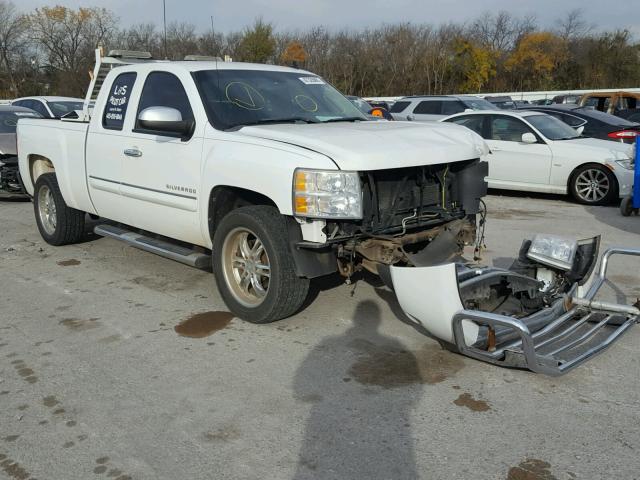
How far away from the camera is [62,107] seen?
614 inches

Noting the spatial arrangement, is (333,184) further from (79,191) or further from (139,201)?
(79,191)

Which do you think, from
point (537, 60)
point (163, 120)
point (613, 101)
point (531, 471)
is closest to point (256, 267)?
point (163, 120)

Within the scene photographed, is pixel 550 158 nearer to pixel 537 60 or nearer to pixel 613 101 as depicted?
pixel 613 101

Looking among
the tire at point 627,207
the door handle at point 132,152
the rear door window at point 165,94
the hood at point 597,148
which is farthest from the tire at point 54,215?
the hood at point 597,148

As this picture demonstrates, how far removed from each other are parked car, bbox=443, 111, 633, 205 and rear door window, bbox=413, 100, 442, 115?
4915 mm

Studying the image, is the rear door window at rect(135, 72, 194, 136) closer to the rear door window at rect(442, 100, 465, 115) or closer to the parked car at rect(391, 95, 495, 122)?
the parked car at rect(391, 95, 495, 122)

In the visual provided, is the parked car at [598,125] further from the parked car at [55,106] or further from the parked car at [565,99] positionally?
the parked car at [565,99]

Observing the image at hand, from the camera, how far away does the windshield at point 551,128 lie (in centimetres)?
1095

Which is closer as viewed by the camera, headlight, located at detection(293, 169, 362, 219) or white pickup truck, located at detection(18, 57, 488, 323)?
headlight, located at detection(293, 169, 362, 219)

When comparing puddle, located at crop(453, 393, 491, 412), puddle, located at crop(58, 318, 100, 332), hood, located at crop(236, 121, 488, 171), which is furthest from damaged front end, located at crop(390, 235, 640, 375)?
puddle, located at crop(58, 318, 100, 332)

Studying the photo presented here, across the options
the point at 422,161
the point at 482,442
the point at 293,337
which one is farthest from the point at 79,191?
the point at 482,442

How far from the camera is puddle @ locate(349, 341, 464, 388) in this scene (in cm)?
396

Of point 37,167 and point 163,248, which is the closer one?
point 163,248

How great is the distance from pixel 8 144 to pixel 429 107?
10.2 m
